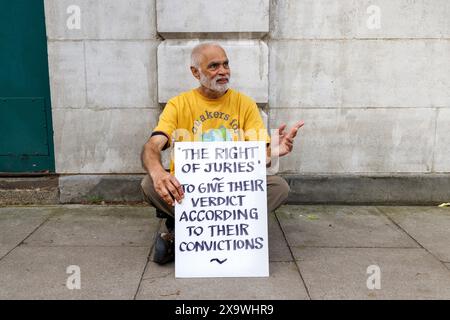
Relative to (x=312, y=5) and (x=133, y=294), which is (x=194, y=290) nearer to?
(x=133, y=294)

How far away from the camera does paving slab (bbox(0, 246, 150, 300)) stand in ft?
10.0

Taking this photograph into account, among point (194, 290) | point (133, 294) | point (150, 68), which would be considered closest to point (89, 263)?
point (133, 294)

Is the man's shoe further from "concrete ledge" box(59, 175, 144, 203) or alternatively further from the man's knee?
"concrete ledge" box(59, 175, 144, 203)

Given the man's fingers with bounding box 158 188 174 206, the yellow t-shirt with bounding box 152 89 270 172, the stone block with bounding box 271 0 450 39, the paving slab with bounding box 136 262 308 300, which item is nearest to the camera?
the paving slab with bounding box 136 262 308 300

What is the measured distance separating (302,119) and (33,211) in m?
2.92

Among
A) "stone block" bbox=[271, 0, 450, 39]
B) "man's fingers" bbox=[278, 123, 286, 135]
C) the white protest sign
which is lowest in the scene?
the white protest sign

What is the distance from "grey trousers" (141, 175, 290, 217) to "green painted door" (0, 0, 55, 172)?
86.6 inches

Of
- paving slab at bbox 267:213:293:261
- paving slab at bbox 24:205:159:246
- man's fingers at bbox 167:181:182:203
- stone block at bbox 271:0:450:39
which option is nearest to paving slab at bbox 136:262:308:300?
paving slab at bbox 267:213:293:261

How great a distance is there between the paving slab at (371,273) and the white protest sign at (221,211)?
42 cm

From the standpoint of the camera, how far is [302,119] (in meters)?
4.98

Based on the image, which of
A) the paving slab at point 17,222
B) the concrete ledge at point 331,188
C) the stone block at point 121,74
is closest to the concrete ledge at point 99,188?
the concrete ledge at point 331,188

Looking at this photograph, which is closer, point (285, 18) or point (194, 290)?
point (194, 290)

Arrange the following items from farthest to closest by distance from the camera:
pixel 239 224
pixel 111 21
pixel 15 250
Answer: pixel 111 21
pixel 15 250
pixel 239 224

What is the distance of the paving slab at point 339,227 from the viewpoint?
3.99 meters
